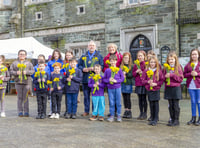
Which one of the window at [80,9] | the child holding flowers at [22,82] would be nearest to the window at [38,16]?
the window at [80,9]

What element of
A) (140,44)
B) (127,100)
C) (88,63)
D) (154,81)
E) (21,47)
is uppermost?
(140,44)

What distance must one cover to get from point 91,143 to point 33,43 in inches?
383

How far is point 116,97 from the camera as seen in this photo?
6.46 metres

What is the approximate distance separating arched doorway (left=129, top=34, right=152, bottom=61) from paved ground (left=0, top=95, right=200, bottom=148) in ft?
27.8

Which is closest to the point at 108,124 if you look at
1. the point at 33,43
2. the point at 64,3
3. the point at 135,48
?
the point at 33,43

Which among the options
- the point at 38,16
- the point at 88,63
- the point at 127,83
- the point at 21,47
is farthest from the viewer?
the point at 38,16

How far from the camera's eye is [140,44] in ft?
47.7

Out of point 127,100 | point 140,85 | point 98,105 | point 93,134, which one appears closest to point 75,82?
point 98,105

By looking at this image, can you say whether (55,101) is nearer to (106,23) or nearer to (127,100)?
(127,100)

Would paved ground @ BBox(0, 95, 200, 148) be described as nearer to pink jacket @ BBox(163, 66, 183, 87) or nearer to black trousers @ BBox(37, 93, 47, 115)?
black trousers @ BBox(37, 93, 47, 115)

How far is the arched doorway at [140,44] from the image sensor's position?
14.3 metres

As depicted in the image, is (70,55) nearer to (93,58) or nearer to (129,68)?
(93,58)

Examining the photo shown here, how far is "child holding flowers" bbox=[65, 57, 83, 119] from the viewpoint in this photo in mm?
6840

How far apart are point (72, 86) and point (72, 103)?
0.43 meters
